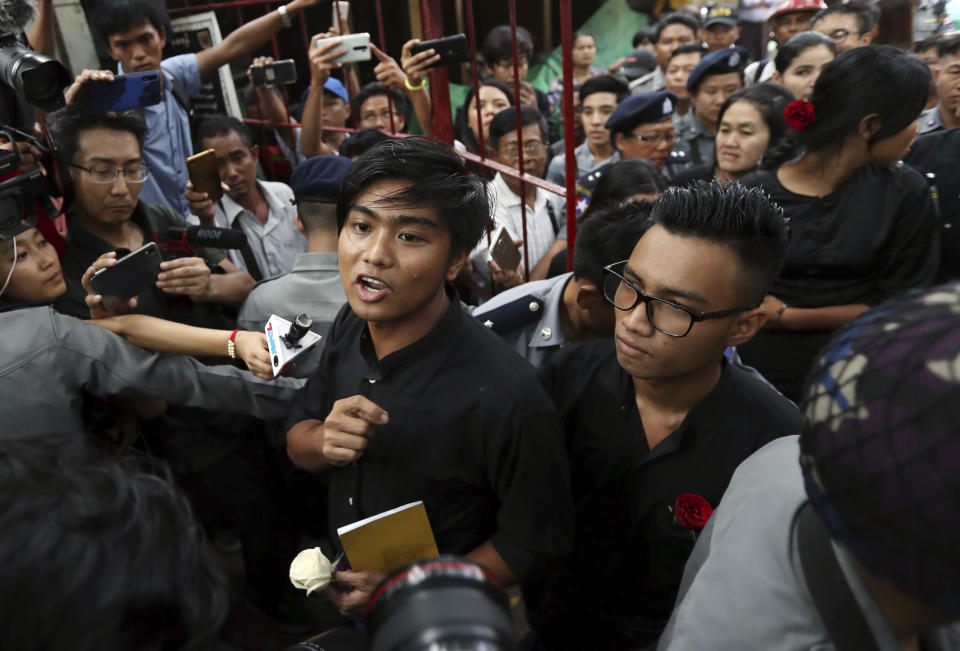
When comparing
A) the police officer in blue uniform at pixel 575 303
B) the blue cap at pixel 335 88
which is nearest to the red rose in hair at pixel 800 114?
the police officer in blue uniform at pixel 575 303

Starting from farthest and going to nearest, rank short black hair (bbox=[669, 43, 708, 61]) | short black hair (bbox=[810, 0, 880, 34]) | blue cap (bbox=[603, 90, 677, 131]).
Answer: short black hair (bbox=[669, 43, 708, 61]) < short black hair (bbox=[810, 0, 880, 34]) < blue cap (bbox=[603, 90, 677, 131])

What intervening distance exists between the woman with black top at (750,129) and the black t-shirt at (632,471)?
151cm

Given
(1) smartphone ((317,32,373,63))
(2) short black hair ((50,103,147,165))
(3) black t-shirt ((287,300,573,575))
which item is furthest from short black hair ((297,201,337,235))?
(1) smartphone ((317,32,373,63))

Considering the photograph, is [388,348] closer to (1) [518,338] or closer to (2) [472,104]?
(1) [518,338]

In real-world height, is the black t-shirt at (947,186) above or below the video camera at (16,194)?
below

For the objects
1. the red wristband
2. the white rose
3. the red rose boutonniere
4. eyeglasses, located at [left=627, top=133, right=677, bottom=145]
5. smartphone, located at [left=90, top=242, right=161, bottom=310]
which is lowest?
the white rose

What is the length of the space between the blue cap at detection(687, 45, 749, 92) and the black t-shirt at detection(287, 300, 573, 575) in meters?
2.75

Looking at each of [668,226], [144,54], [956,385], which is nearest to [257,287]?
[668,226]

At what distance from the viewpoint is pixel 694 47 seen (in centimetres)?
416

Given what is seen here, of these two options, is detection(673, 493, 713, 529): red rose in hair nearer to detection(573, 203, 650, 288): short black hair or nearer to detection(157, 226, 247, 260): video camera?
detection(573, 203, 650, 288): short black hair

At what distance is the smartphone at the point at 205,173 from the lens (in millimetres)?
2385

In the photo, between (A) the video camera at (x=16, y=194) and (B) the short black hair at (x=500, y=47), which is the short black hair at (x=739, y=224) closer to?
(A) the video camera at (x=16, y=194)

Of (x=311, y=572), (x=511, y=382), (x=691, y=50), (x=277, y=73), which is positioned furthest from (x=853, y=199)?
(x=277, y=73)

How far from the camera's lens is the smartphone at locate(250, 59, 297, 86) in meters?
3.37
